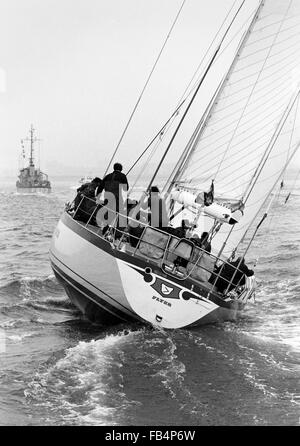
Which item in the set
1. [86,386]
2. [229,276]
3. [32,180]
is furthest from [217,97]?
[32,180]

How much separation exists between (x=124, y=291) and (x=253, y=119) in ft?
20.4

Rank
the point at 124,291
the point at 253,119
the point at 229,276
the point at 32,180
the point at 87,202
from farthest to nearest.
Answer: the point at 32,180, the point at 253,119, the point at 87,202, the point at 229,276, the point at 124,291

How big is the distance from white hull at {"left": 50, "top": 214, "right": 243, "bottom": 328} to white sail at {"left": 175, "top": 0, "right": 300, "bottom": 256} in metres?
3.64

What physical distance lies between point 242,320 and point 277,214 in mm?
38060

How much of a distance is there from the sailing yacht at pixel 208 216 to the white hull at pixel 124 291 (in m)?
0.02

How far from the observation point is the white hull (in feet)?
35.8

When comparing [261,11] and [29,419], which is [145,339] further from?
[261,11]

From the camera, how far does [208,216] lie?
12.6 meters

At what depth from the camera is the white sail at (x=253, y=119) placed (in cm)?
1487

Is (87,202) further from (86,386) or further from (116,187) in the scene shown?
(86,386)

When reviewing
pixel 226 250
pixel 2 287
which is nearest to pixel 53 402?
pixel 2 287

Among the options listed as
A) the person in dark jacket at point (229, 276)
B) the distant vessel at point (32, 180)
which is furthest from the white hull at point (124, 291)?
the distant vessel at point (32, 180)

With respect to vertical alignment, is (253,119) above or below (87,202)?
above

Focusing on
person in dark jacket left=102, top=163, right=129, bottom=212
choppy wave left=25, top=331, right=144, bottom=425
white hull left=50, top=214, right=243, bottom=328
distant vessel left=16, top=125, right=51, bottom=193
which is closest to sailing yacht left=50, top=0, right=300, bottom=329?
white hull left=50, top=214, right=243, bottom=328
